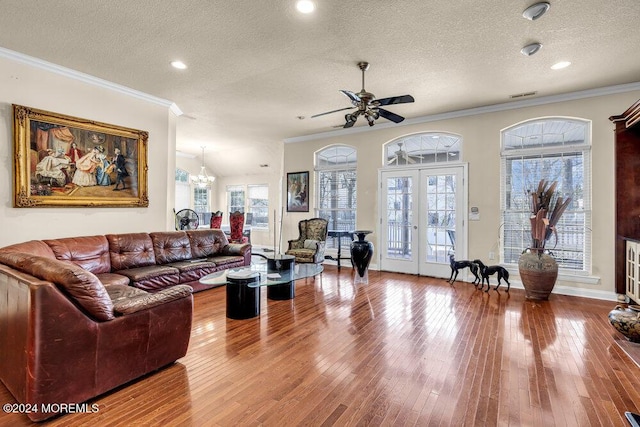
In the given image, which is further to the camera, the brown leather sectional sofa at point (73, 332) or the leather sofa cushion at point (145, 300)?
the leather sofa cushion at point (145, 300)

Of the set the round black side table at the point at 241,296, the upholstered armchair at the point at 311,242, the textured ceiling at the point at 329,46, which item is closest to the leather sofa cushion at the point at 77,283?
the round black side table at the point at 241,296

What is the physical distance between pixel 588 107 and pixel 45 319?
6.68m

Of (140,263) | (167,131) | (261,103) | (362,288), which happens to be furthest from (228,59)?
(362,288)

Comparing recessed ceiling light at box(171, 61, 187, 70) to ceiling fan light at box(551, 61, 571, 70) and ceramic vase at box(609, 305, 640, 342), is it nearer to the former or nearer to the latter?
ceiling fan light at box(551, 61, 571, 70)

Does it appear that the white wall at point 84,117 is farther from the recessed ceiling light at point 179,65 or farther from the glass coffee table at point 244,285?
the glass coffee table at point 244,285

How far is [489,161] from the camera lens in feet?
17.5

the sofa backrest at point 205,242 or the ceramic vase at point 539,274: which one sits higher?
the sofa backrest at point 205,242

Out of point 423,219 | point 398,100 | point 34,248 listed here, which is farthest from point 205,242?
point 423,219

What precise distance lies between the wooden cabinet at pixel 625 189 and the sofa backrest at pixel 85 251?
6796mm

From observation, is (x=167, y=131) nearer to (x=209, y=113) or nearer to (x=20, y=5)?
(x=209, y=113)

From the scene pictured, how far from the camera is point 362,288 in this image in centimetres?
497

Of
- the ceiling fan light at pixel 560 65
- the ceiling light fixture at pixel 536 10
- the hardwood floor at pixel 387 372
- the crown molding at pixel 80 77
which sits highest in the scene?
the crown molding at pixel 80 77

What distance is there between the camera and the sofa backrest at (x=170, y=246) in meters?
4.52

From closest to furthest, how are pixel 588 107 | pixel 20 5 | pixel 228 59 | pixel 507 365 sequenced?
pixel 507 365, pixel 20 5, pixel 228 59, pixel 588 107
